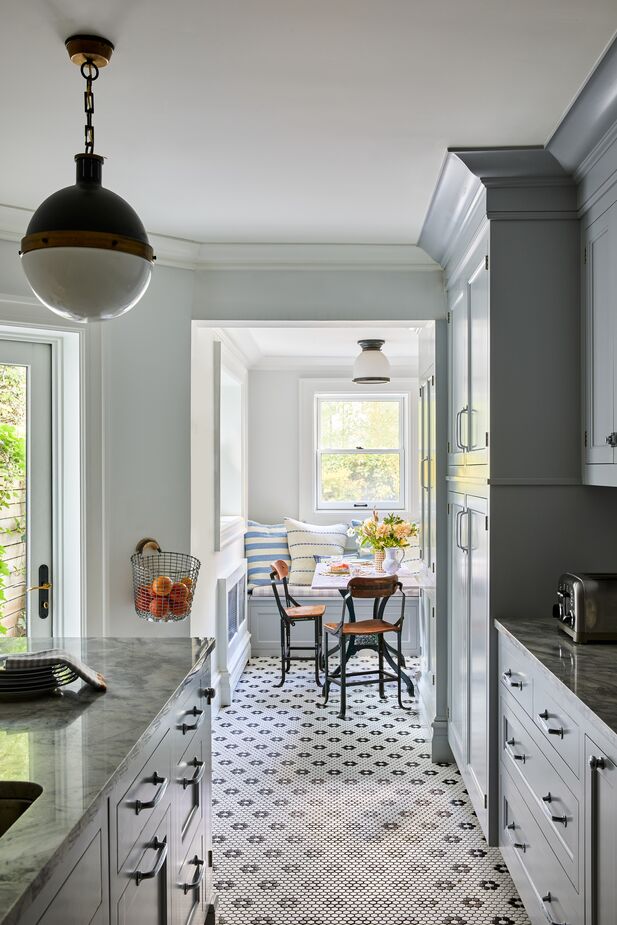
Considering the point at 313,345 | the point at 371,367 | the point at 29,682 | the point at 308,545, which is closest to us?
the point at 29,682

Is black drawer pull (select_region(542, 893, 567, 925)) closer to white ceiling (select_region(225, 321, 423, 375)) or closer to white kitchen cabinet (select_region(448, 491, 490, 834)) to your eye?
white kitchen cabinet (select_region(448, 491, 490, 834))

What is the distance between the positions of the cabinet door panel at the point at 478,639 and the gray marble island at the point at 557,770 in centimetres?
12

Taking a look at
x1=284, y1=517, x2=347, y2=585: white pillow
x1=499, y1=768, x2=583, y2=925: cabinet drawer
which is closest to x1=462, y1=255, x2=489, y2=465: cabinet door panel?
x1=499, y1=768, x2=583, y2=925: cabinet drawer

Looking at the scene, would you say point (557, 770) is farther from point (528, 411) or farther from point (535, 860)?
point (528, 411)

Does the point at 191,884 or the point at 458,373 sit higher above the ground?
the point at 458,373

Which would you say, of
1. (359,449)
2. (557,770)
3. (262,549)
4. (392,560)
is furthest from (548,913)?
(359,449)

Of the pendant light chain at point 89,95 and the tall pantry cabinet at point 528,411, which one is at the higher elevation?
the pendant light chain at point 89,95

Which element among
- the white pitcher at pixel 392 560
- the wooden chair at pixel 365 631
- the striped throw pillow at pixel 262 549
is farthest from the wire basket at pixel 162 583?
the striped throw pillow at pixel 262 549

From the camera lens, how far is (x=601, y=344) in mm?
2543

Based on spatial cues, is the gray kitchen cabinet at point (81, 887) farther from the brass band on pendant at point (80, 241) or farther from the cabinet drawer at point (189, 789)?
the brass band on pendant at point (80, 241)

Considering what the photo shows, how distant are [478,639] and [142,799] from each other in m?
1.74

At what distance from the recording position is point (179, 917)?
1946 mm

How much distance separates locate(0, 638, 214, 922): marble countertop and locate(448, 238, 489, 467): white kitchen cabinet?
1.42 m

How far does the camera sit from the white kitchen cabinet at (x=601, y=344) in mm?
2420
